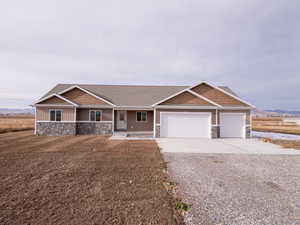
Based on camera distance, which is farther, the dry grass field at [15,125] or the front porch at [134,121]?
the dry grass field at [15,125]

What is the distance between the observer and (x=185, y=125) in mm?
14570

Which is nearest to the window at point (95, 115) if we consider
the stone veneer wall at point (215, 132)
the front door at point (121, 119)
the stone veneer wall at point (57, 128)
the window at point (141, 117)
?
the stone veneer wall at point (57, 128)

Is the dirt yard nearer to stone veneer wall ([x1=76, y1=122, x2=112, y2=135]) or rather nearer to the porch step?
the porch step

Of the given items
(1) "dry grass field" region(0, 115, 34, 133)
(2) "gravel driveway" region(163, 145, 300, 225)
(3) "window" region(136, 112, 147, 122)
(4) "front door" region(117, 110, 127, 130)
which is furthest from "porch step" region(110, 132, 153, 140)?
(1) "dry grass field" region(0, 115, 34, 133)

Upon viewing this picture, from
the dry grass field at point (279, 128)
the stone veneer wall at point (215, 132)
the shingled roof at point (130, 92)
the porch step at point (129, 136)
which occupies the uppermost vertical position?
the shingled roof at point (130, 92)

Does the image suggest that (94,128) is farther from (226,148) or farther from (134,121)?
(226,148)

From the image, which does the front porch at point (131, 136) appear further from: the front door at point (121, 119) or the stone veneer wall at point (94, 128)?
the front door at point (121, 119)

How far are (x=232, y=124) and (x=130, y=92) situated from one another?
458 inches

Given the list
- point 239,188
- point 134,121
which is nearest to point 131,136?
point 134,121

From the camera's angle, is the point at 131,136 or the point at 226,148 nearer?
the point at 226,148

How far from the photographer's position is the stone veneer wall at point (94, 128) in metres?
15.5

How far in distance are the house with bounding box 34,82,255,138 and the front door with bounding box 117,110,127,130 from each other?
1537 millimetres

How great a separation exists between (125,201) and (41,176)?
11.3 feet

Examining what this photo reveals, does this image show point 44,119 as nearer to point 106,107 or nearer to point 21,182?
point 106,107
